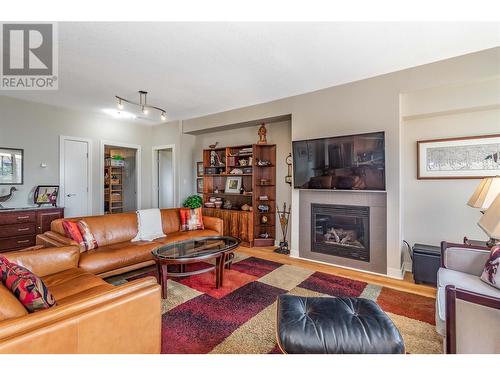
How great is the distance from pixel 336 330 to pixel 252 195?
332 cm

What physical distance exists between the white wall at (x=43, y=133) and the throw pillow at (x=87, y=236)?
2.26 metres

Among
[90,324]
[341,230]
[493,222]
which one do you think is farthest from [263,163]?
[90,324]

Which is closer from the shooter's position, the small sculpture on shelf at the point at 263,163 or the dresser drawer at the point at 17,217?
the dresser drawer at the point at 17,217

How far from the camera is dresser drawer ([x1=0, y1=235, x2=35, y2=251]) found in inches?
141

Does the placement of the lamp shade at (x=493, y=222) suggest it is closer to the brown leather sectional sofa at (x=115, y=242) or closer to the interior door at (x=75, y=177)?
the brown leather sectional sofa at (x=115, y=242)

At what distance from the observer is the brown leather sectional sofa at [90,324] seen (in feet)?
3.17

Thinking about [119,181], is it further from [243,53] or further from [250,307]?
[250,307]

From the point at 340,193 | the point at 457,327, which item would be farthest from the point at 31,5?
the point at 340,193

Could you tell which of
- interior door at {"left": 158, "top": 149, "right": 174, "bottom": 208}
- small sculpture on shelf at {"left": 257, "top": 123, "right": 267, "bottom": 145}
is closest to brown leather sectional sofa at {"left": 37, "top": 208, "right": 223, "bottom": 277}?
small sculpture on shelf at {"left": 257, "top": 123, "right": 267, "bottom": 145}

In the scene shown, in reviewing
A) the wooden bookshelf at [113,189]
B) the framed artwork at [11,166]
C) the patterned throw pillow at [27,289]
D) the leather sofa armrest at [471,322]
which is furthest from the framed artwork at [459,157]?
the wooden bookshelf at [113,189]

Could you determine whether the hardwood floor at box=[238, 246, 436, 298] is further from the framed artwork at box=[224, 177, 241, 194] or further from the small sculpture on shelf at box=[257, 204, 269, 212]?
the framed artwork at box=[224, 177, 241, 194]

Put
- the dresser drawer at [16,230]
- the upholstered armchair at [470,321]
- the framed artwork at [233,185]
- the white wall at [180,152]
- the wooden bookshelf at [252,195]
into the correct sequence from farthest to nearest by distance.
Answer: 1. the white wall at [180,152]
2. the framed artwork at [233,185]
3. the wooden bookshelf at [252,195]
4. the dresser drawer at [16,230]
5. the upholstered armchair at [470,321]

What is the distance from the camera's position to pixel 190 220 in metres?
4.02

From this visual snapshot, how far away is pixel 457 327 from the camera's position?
3.99 feet
